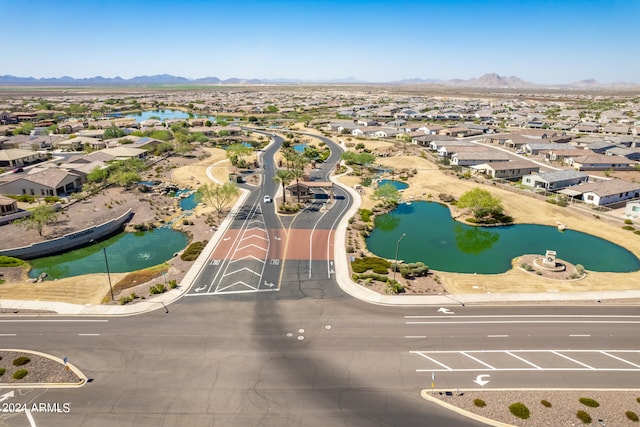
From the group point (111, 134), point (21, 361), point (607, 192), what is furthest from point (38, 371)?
point (111, 134)

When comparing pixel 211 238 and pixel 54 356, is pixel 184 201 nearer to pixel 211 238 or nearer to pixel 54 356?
pixel 211 238

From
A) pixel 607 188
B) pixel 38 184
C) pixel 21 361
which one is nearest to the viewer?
pixel 21 361

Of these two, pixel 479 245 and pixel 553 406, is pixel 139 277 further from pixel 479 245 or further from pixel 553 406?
pixel 479 245

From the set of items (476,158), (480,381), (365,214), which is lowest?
(480,381)

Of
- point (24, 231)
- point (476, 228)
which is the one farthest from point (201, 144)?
point (476, 228)

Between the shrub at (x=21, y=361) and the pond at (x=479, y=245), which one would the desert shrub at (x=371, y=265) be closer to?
the pond at (x=479, y=245)

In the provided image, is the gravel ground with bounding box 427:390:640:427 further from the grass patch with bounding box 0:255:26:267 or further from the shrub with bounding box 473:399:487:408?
the grass patch with bounding box 0:255:26:267

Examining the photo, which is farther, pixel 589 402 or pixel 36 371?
pixel 36 371
